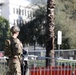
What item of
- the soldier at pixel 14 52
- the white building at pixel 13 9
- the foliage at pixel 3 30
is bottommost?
the foliage at pixel 3 30

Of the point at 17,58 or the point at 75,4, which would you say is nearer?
the point at 17,58

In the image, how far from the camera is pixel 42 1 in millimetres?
51125

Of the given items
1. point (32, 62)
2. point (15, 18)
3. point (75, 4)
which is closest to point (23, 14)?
point (15, 18)

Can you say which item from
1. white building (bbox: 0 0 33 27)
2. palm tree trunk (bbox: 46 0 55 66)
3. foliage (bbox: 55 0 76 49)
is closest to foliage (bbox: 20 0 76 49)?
foliage (bbox: 55 0 76 49)

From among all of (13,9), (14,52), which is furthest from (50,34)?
(13,9)

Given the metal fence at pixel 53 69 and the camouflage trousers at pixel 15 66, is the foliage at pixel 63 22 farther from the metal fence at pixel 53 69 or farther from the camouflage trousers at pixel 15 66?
the camouflage trousers at pixel 15 66

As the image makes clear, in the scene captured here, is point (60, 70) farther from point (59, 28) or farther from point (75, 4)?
point (75, 4)

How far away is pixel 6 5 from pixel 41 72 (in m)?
79.2

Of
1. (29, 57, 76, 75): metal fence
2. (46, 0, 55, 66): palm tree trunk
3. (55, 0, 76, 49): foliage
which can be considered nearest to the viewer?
(29, 57, 76, 75): metal fence

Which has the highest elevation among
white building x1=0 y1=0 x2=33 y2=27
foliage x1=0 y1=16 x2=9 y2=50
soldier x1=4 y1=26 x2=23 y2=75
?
white building x1=0 y1=0 x2=33 y2=27

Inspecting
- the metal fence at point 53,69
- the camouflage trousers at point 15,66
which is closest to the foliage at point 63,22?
the metal fence at point 53,69

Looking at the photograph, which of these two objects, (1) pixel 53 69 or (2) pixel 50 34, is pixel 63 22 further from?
(1) pixel 53 69

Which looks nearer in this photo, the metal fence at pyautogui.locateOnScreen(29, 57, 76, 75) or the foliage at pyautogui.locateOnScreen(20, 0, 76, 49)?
the metal fence at pyautogui.locateOnScreen(29, 57, 76, 75)

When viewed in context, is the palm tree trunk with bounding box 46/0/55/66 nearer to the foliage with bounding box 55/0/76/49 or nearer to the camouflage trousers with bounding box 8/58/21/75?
the camouflage trousers with bounding box 8/58/21/75
